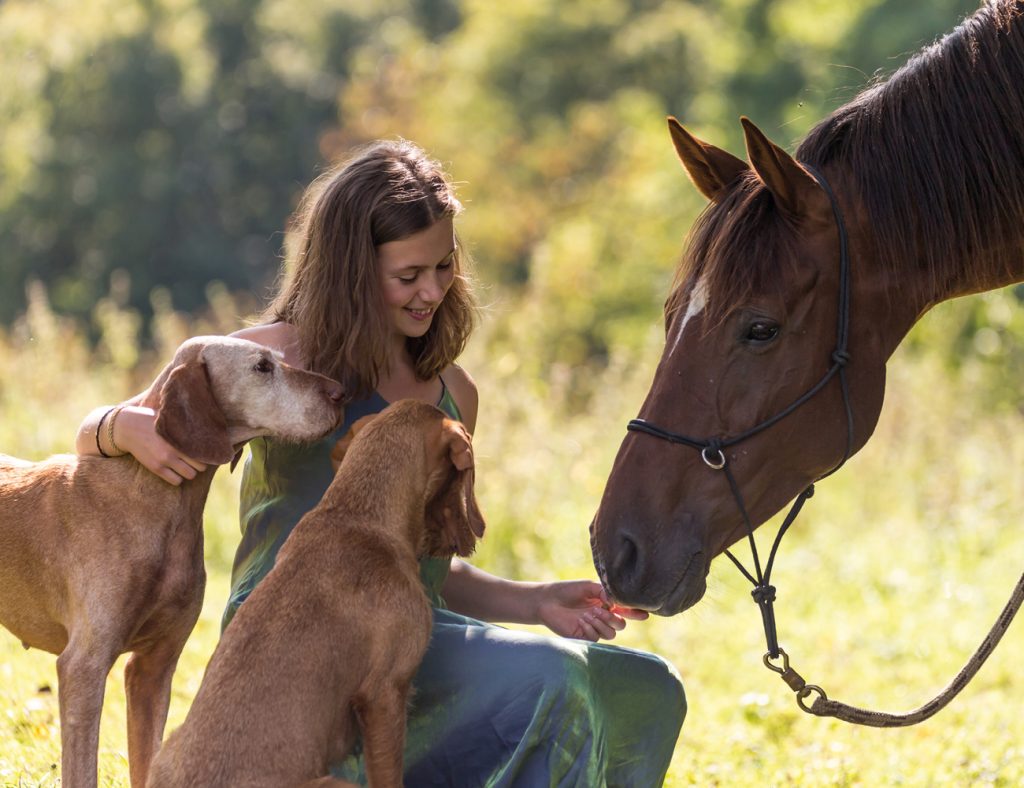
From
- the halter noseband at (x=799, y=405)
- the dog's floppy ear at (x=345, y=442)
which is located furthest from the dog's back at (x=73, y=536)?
the halter noseband at (x=799, y=405)

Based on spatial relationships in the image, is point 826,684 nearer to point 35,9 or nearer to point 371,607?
point 371,607

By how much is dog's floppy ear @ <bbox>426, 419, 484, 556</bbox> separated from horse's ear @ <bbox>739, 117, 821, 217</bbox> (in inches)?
40.1

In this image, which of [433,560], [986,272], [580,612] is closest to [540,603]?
[580,612]

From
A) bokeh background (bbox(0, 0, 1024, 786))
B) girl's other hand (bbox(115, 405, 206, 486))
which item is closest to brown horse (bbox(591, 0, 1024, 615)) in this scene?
bokeh background (bbox(0, 0, 1024, 786))

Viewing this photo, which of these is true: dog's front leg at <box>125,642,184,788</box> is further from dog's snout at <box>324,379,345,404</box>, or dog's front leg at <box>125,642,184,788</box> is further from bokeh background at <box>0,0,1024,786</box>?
dog's snout at <box>324,379,345,404</box>

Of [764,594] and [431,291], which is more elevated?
[431,291]

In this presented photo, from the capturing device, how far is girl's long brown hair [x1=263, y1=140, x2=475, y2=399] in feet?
12.2

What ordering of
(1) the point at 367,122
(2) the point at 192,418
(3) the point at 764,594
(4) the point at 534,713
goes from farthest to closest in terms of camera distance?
(1) the point at 367,122 < (2) the point at 192,418 < (3) the point at 764,594 < (4) the point at 534,713

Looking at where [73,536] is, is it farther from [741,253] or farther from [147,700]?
[741,253]

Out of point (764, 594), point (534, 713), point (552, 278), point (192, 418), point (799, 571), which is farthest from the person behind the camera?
point (552, 278)

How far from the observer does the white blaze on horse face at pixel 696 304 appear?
3.19m

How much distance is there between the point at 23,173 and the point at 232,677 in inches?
1833

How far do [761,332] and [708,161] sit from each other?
0.50 m

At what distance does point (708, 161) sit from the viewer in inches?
131
